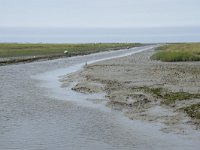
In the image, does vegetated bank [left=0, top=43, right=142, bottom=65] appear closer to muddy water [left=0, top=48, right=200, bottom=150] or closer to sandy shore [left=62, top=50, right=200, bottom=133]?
sandy shore [left=62, top=50, right=200, bottom=133]

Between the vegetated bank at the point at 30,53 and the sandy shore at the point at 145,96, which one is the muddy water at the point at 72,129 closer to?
the sandy shore at the point at 145,96

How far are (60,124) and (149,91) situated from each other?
9866 millimetres

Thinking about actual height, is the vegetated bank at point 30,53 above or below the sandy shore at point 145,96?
below

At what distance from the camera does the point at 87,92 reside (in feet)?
97.9

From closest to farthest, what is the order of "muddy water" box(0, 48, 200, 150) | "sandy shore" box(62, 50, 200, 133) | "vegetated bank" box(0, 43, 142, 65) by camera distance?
"muddy water" box(0, 48, 200, 150) < "sandy shore" box(62, 50, 200, 133) < "vegetated bank" box(0, 43, 142, 65)

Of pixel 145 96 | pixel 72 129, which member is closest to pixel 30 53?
pixel 145 96

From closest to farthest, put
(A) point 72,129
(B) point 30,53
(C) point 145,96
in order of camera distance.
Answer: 1. (A) point 72,129
2. (C) point 145,96
3. (B) point 30,53

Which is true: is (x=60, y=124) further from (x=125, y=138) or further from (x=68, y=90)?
(x=68, y=90)

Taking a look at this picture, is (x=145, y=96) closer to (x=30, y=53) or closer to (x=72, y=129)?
(x=72, y=129)

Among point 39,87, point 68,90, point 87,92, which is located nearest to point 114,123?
point 87,92

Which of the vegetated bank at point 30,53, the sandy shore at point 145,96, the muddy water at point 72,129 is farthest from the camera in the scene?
the vegetated bank at point 30,53

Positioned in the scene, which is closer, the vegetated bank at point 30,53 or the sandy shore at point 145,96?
the sandy shore at point 145,96

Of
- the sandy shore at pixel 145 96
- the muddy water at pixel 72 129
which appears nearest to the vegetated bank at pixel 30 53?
the sandy shore at pixel 145 96

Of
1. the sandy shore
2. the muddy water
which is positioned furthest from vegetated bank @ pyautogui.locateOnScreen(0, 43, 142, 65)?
the muddy water
